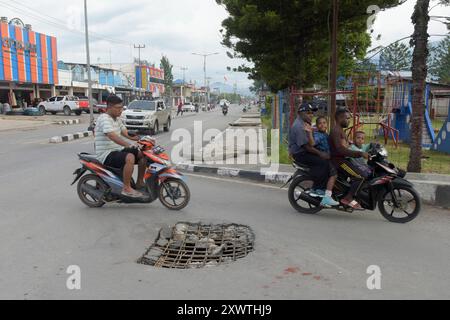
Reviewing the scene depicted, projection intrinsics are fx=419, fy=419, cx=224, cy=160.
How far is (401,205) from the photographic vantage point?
5684mm

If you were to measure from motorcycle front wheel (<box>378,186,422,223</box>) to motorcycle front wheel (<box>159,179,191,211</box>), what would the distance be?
9.03 feet

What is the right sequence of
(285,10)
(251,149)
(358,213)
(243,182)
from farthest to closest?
(251,149) → (285,10) → (243,182) → (358,213)

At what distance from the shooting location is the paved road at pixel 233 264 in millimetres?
3549

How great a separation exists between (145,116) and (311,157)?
14.5 metres

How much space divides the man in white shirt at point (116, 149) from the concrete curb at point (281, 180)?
3.23 metres

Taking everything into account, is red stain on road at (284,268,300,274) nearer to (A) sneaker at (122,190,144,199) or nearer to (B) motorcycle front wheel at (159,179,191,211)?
(B) motorcycle front wheel at (159,179,191,211)

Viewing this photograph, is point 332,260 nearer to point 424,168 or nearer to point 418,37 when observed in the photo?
point 418,37

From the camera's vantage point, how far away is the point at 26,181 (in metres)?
8.30

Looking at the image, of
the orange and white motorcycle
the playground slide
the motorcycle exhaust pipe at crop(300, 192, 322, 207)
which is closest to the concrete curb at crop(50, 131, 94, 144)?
the orange and white motorcycle

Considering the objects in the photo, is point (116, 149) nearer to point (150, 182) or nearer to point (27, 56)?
point (150, 182)

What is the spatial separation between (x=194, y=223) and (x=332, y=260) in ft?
A: 6.61

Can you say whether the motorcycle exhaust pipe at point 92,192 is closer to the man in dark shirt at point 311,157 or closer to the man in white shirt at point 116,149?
the man in white shirt at point 116,149

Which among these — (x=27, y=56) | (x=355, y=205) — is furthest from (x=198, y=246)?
(x=27, y=56)
